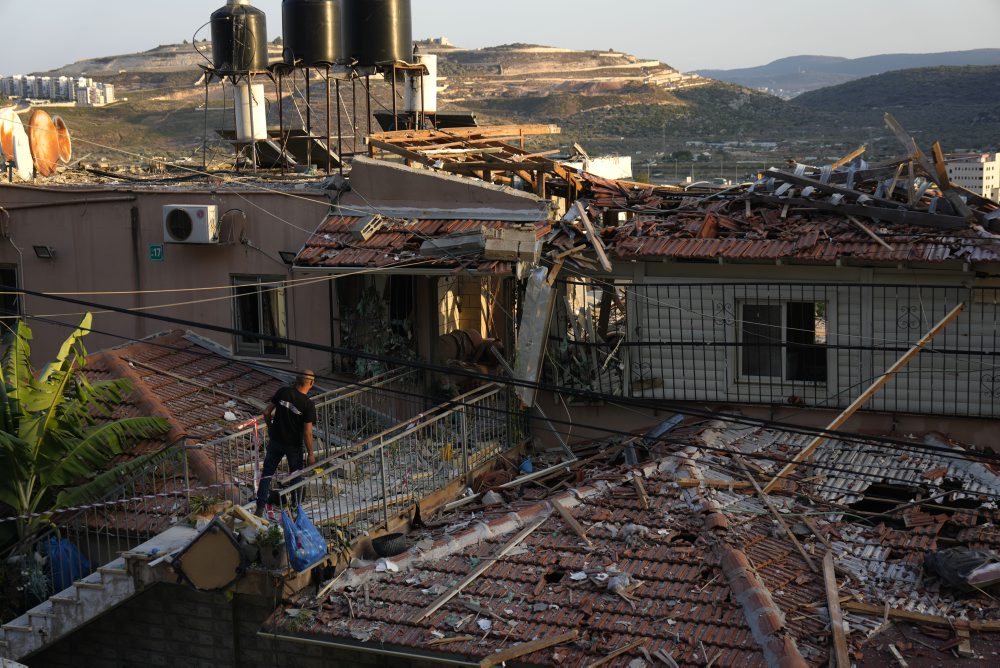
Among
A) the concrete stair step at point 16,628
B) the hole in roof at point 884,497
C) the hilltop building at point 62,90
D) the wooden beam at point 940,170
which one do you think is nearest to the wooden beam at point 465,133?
the wooden beam at point 940,170

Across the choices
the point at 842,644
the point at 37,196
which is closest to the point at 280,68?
the point at 37,196

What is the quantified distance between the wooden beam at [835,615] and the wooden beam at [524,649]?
7.45 ft

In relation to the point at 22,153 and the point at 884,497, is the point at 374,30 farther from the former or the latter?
the point at 884,497

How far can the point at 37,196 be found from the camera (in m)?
18.7

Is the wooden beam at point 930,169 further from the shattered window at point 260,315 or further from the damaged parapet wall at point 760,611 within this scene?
the shattered window at point 260,315

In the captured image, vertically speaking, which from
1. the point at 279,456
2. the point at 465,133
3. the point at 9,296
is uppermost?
the point at 465,133

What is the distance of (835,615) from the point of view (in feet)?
33.3

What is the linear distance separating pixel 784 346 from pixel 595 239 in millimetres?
2958

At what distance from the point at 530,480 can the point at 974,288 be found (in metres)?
6.19

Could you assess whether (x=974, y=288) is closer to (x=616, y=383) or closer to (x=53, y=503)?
(x=616, y=383)

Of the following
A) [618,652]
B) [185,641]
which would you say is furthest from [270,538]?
[618,652]

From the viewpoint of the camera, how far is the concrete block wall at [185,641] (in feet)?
40.0

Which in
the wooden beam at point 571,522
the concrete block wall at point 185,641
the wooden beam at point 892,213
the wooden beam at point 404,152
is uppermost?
the wooden beam at point 404,152

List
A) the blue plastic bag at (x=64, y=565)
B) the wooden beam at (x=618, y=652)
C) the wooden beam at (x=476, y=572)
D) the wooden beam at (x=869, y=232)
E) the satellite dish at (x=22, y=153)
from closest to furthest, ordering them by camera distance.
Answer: the wooden beam at (x=618, y=652)
the wooden beam at (x=476, y=572)
the blue plastic bag at (x=64, y=565)
the wooden beam at (x=869, y=232)
the satellite dish at (x=22, y=153)
